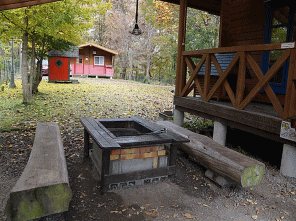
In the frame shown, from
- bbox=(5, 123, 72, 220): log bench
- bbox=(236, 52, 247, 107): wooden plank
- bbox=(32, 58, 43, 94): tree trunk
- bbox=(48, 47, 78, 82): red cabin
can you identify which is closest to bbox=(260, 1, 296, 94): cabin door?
bbox=(236, 52, 247, 107): wooden plank

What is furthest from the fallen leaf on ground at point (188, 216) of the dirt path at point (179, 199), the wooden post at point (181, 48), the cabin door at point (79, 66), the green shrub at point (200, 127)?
the cabin door at point (79, 66)

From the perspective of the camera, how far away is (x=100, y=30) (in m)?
37.2

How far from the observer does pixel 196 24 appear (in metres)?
14.8

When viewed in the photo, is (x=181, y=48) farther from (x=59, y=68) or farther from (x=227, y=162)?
(x=59, y=68)

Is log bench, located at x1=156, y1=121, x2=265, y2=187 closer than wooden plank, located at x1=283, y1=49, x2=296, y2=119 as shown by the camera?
Answer: Yes

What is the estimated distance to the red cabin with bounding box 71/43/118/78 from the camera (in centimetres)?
2892

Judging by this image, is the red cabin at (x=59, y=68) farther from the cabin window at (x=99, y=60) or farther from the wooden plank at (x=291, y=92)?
the wooden plank at (x=291, y=92)

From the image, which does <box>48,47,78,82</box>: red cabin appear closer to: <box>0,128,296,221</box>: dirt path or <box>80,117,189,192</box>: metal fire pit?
<box>0,128,296,221</box>: dirt path

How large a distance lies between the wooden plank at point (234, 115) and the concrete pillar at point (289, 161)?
304 mm

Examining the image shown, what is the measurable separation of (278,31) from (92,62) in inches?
990

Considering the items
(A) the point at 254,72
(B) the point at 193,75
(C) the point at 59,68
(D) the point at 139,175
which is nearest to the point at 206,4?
(B) the point at 193,75

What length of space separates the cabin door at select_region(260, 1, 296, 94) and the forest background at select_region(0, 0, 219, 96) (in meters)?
6.24

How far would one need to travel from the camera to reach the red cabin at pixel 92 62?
28.9 m

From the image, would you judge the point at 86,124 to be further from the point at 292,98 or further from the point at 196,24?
the point at 196,24
